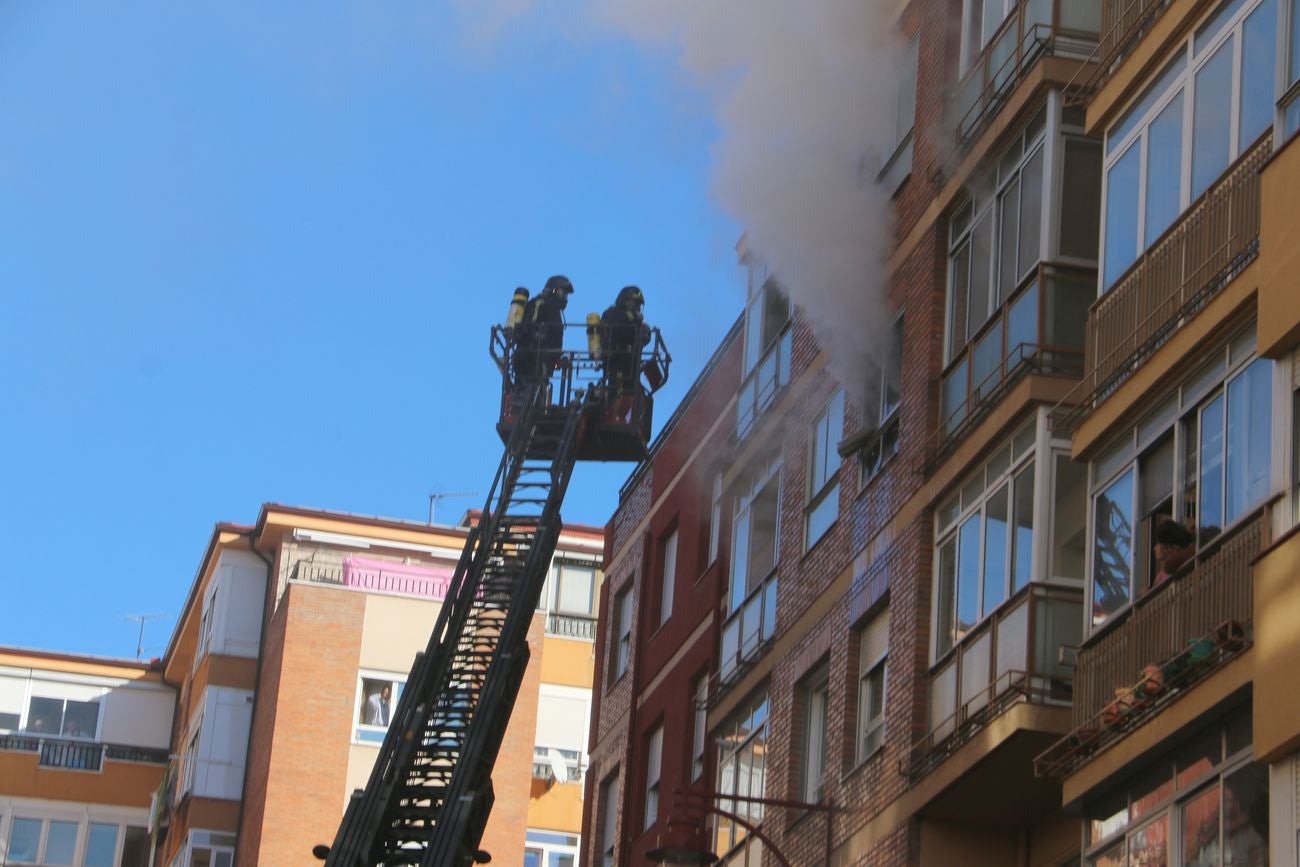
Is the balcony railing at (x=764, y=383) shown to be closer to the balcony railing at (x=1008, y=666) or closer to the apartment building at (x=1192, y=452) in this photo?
the balcony railing at (x=1008, y=666)

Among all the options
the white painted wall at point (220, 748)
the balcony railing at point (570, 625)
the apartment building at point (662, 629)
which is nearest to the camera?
the apartment building at point (662, 629)

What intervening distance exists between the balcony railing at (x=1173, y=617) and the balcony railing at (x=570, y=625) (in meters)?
32.2

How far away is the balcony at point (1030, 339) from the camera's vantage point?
2052cm

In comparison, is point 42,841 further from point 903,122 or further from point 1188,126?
point 1188,126

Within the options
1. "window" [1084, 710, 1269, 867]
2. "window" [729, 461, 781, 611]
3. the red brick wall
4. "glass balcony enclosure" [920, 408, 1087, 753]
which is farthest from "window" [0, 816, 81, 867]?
"window" [1084, 710, 1269, 867]

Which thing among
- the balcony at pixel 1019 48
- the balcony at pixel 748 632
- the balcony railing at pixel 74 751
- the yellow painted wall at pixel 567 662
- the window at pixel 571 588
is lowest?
the balcony at pixel 748 632

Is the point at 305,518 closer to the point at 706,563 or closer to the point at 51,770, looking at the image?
the point at 51,770

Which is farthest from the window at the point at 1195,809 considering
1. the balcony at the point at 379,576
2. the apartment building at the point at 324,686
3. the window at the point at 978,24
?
the balcony at the point at 379,576

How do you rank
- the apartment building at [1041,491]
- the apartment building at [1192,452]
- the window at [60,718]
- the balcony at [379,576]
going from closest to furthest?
the apartment building at [1192,452] < the apartment building at [1041,491] < the balcony at [379,576] < the window at [60,718]

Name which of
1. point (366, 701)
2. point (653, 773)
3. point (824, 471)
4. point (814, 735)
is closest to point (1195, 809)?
point (814, 735)

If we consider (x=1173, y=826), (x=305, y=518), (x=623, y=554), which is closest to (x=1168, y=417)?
(x=1173, y=826)

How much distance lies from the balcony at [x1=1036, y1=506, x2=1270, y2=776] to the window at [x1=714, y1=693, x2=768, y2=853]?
9008mm

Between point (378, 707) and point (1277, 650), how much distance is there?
33002mm

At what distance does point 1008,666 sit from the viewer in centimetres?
1973
